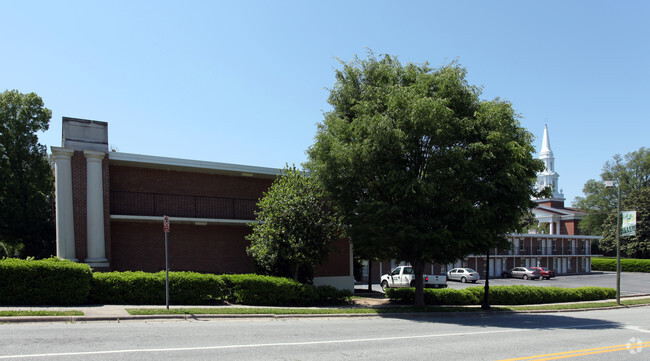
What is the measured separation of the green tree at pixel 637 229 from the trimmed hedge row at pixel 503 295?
4451 cm

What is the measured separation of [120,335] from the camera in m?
10.5

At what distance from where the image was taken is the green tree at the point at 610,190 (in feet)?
262

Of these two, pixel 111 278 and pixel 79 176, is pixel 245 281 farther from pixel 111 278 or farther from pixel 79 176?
pixel 79 176

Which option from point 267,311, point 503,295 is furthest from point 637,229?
point 267,311

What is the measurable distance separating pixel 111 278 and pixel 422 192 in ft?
36.0

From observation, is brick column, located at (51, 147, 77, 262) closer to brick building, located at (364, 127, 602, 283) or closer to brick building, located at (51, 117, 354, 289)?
brick building, located at (51, 117, 354, 289)

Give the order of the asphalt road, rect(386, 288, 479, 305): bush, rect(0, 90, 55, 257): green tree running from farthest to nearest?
rect(0, 90, 55, 257): green tree, rect(386, 288, 479, 305): bush, the asphalt road

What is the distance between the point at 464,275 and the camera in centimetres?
4656

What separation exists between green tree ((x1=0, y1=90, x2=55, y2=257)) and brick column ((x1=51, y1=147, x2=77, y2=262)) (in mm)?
7034

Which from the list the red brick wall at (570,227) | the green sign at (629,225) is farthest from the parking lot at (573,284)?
the red brick wall at (570,227)

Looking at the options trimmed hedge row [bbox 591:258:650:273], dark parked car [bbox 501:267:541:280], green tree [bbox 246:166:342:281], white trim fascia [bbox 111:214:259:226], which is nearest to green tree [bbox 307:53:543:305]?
green tree [bbox 246:166:342:281]

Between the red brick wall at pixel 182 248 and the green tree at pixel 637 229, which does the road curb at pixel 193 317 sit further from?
the green tree at pixel 637 229

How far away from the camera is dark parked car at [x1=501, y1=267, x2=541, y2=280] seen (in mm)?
52341

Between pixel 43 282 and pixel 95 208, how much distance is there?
4840 millimetres
